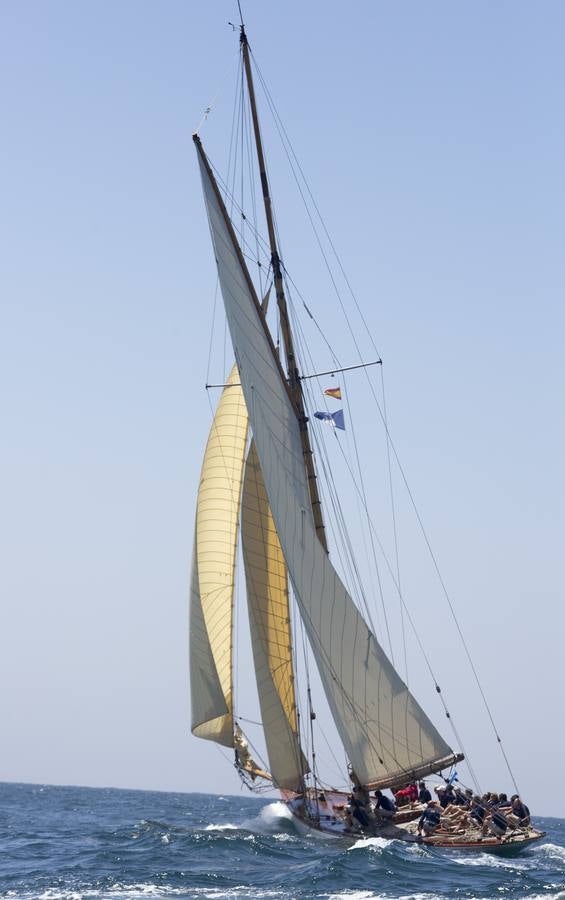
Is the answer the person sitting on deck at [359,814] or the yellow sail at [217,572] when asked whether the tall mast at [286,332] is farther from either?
the person sitting on deck at [359,814]

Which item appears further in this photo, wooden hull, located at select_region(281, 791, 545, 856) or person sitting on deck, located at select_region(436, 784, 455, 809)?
person sitting on deck, located at select_region(436, 784, 455, 809)

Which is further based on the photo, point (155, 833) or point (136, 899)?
point (155, 833)

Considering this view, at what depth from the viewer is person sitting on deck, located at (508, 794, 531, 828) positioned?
115 ft

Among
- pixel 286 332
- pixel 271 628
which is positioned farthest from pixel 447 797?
pixel 286 332

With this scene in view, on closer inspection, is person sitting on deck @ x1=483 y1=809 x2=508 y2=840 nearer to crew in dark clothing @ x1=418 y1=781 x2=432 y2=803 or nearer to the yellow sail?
crew in dark clothing @ x1=418 y1=781 x2=432 y2=803

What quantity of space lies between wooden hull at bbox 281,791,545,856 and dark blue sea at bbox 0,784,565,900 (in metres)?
0.32

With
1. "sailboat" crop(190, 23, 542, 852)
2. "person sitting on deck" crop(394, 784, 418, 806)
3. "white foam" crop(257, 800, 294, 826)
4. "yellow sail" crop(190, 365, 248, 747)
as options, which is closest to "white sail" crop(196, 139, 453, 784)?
"sailboat" crop(190, 23, 542, 852)

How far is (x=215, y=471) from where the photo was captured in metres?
40.0

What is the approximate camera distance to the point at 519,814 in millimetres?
35781

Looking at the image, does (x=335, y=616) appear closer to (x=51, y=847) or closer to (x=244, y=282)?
(x=244, y=282)

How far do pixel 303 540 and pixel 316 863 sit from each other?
792 centimetres

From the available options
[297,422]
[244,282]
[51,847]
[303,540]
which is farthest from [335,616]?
[51,847]

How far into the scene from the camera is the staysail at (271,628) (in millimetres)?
39469

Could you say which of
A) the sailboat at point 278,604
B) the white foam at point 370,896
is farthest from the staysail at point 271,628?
the white foam at point 370,896
